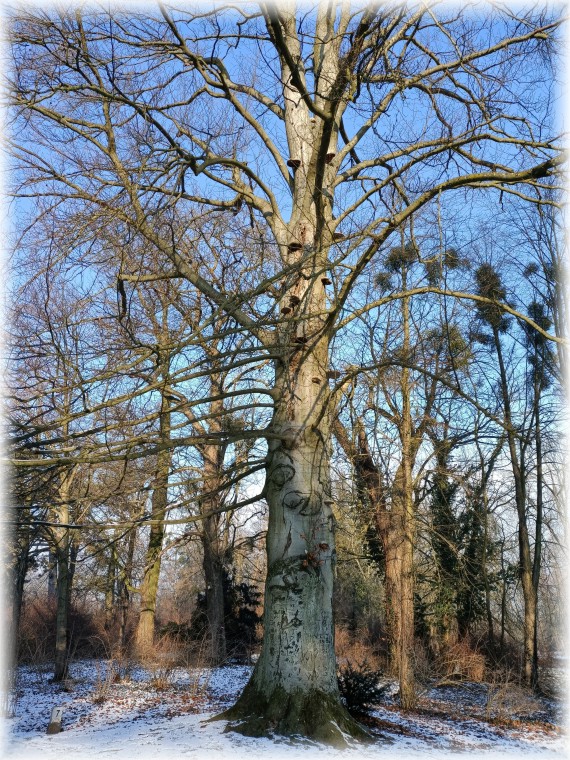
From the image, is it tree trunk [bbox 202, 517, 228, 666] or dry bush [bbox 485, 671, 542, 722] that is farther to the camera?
tree trunk [bbox 202, 517, 228, 666]

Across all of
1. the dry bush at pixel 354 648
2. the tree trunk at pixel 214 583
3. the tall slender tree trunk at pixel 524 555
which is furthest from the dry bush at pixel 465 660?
the tree trunk at pixel 214 583

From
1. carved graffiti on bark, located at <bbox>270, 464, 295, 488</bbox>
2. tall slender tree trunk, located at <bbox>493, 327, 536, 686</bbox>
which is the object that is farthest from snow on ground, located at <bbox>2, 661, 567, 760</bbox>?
carved graffiti on bark, located at <bbox>270, 464, 295, 488</bbox>

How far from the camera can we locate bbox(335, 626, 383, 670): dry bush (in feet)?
53.2

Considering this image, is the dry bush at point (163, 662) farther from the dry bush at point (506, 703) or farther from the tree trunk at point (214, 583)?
the dry bush at point (506, 703)

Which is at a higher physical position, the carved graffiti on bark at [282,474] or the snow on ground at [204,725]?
the carved graffiti on bark at [282,474]

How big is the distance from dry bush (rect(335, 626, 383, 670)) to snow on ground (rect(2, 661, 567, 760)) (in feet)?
8.50

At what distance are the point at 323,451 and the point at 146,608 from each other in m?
11.8

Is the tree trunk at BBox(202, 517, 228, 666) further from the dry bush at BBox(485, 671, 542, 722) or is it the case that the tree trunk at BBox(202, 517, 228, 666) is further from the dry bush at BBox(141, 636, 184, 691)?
the dry bush at BBox(485, 671, 542, 722)

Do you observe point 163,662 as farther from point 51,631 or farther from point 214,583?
point 51,631

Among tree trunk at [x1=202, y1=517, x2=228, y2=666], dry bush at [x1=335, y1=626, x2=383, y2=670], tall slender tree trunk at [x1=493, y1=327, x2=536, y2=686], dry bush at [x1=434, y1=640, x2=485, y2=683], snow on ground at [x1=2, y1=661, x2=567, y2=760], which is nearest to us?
snow on ground at [x1=2, y1=661, x2=567, y2=760]

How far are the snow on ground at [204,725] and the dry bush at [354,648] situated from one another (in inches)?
102

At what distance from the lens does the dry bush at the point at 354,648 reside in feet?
53.2

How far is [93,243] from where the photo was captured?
6617mm

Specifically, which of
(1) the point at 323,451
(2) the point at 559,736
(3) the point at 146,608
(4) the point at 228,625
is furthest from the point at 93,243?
(4) the point at 228,625
